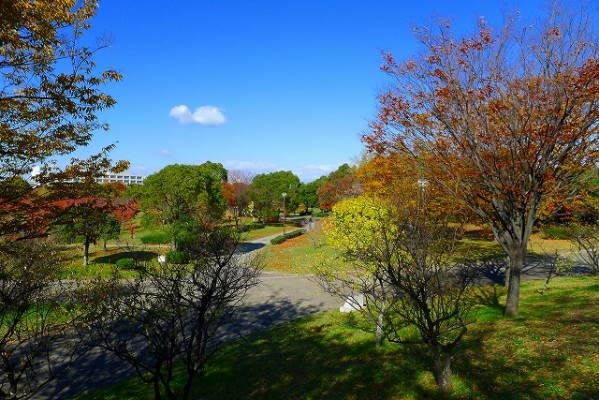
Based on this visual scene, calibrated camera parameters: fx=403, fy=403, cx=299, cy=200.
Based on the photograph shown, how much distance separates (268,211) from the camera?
164 feet

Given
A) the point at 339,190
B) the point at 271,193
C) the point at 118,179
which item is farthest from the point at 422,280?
the point at 118,179

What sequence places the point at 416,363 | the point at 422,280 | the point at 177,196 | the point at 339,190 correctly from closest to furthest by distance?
the point at 422,280 < the point at 416,363 < the point at 177,196 < the point at 339,190

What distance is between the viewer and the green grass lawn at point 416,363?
6773 mm

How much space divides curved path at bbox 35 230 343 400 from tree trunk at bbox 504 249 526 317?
669 cm

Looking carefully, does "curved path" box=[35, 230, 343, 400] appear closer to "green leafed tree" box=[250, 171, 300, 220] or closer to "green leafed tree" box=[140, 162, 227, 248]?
"green leafed tree" box=[140, 162, 227, 248]

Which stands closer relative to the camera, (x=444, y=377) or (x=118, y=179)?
(x=444, y=377)

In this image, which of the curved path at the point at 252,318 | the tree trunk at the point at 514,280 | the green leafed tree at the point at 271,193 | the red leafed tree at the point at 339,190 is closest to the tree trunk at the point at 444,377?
the tree trunk at the point at 514,280

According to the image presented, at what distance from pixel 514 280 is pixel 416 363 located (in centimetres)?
389

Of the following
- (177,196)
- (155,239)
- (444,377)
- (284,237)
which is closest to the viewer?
(444,377)

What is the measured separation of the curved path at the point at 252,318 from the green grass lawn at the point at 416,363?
0.87 m

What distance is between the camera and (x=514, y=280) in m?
10.2

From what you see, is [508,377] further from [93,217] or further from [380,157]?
[93,217]

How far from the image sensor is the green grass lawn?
6773 mm

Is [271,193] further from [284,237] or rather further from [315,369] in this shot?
[315,369]
